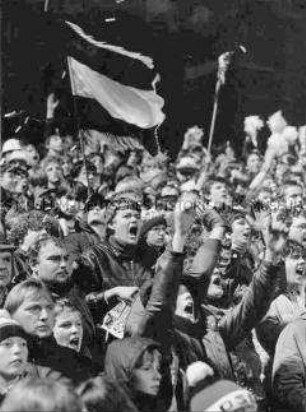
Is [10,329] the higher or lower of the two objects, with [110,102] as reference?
lower

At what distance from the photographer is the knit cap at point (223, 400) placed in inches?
195

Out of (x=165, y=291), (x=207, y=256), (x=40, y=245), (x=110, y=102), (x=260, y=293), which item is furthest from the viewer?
(x=110, y=102)

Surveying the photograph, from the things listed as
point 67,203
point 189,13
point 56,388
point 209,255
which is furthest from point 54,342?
point 189,13

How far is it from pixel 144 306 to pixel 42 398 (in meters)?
2.06

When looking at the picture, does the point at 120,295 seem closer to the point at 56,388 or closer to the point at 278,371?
the point at 278,371

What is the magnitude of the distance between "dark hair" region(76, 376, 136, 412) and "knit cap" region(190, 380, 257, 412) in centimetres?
37

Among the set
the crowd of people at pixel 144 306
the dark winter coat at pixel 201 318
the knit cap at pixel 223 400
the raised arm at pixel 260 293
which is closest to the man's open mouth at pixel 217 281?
the crowd of people at pixel 144 306

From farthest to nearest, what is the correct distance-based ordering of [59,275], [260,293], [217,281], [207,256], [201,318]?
[217,281] → [59,275] → [207,256] → [201,318] → [260,293]

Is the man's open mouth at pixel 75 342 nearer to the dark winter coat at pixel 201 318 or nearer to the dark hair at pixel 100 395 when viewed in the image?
the dark winter coat at pixel 201 318

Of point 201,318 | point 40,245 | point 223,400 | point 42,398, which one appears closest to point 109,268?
point 40,245

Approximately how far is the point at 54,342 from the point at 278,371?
4.39ft

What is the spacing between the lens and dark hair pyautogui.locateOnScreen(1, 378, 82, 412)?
420cm

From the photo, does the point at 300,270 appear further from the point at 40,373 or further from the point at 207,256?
the point at 40,373

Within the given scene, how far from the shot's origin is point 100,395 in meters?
4.75
